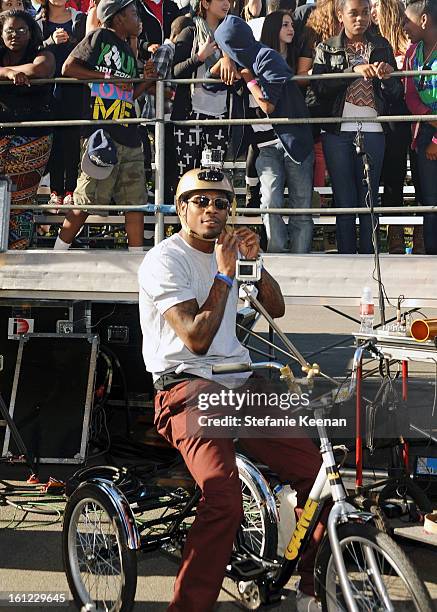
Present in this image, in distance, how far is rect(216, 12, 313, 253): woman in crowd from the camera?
6074mm

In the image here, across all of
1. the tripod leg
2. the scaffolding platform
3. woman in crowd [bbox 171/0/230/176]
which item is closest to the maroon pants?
the scaffolding platform

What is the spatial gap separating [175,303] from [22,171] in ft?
11.0

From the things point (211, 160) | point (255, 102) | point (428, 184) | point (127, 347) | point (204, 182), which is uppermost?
point (255, 102)

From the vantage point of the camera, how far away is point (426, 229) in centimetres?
609

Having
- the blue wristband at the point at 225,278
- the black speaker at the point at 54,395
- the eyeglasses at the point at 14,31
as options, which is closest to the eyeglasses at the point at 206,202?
the blue wristband at the point at 225,278

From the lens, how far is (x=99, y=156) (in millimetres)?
6305

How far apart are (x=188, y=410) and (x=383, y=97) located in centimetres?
327

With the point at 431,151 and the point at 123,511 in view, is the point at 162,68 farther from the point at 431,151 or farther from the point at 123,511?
the point at 123,511

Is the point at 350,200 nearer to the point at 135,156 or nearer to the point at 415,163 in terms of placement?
the point at 415,163

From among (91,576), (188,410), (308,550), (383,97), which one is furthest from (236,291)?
(383,97)

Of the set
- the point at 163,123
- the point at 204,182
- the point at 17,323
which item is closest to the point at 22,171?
the point at 163,123

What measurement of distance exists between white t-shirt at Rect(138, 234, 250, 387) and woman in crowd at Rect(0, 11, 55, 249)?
2958 millimetres

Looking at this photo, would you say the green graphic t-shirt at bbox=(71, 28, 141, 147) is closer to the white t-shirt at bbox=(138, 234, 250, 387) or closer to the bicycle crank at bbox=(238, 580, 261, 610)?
the white t-shirt at bbox=(138, 234, 250, 387)

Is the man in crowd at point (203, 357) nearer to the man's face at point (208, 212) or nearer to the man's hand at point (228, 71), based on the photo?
the man's face at point (208, 212)
